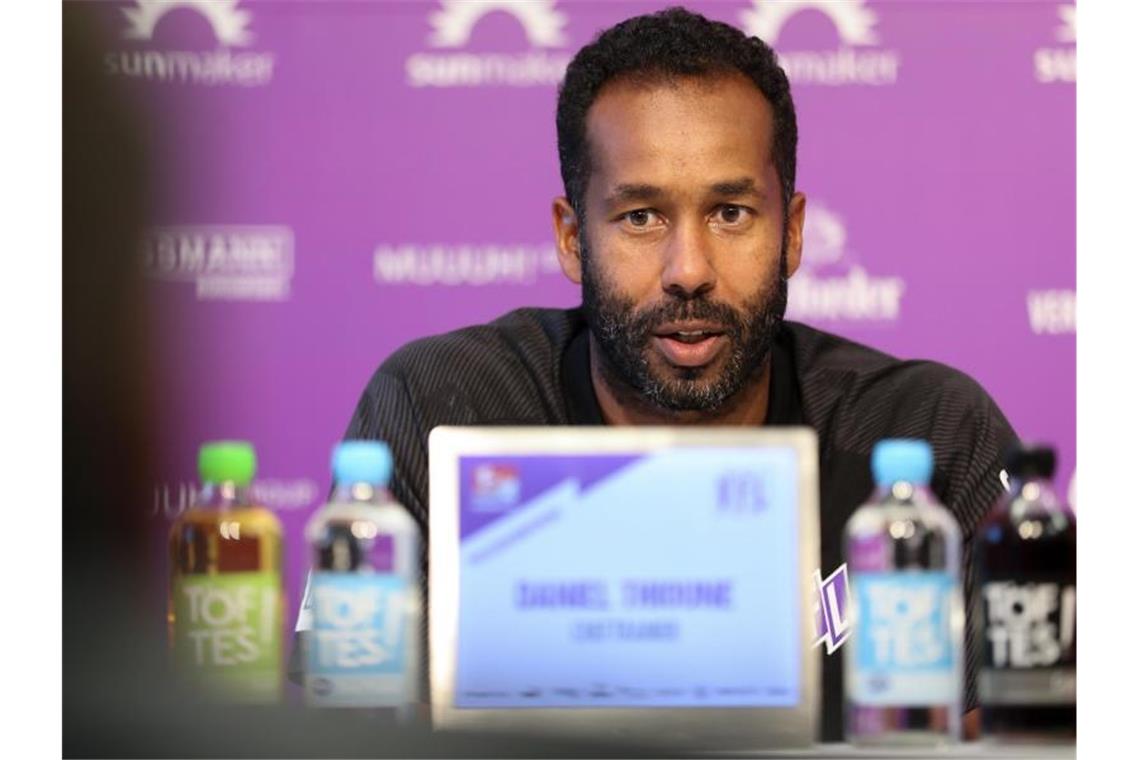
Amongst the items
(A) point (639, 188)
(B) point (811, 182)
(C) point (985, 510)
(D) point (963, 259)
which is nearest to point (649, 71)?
(A) point (639, 188)

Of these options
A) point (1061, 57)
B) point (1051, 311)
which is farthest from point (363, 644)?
point (1061, 57)

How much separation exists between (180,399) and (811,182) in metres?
0.92

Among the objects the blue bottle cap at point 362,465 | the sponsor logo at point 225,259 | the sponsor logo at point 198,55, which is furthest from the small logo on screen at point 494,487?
the sponsor logo at point 198,55

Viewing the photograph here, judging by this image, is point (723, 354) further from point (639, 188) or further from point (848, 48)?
point (848, 48)

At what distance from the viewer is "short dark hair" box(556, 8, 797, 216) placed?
2.19 metres

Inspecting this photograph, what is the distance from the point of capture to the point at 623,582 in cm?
187

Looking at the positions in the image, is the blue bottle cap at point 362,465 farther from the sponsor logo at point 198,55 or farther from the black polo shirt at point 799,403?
the sponsor logo at point 198,55

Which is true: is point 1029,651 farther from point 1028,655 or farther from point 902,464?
point 902,464

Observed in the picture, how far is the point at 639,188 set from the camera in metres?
2.12

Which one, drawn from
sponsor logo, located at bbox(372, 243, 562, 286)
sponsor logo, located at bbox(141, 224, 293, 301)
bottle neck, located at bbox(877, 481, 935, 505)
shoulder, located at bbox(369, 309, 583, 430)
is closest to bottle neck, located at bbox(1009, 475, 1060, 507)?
bottle neck, located at bbox(877, 481, 935, 505)

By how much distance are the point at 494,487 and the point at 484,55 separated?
81 cm

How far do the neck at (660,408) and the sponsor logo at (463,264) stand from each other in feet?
0.60

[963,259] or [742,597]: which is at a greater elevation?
[963,259]

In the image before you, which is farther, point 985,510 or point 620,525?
point 985,510
